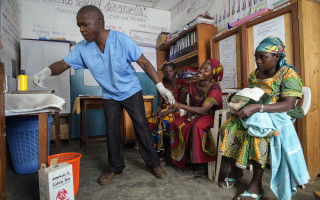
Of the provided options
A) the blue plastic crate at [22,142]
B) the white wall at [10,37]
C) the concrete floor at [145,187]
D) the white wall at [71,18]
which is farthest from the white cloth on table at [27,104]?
the white wall at [71,18]

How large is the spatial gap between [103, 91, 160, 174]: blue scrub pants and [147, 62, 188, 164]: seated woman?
342 mm

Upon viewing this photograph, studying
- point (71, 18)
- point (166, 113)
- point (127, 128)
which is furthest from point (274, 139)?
point (71, 18)

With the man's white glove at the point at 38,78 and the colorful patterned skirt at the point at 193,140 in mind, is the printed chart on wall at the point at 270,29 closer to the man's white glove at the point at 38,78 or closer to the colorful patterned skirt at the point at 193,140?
the colorful patterned skirt at the point at 193,140

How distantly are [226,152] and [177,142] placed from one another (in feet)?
1.63

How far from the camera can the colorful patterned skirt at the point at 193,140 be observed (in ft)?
4.84

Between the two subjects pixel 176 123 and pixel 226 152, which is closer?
pixel 226 152

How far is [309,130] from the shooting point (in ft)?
4.58

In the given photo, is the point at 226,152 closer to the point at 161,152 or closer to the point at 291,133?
the point at 291,133

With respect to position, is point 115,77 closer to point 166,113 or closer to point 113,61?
point 113,61

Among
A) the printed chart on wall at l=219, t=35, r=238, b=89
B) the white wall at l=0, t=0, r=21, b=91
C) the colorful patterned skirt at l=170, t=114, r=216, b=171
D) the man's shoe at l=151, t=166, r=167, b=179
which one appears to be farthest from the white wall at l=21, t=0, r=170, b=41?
the man's shoe at l=151, t=166, r=167, b=179

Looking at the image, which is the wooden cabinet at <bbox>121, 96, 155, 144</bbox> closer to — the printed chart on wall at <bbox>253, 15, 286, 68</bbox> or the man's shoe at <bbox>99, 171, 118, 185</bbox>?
the man's shoe at <bbox>99, 171, 118, 185</bbox>

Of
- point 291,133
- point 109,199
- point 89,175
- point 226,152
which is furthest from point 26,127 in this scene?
point 291,133

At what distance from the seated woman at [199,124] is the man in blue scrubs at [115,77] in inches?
8.7

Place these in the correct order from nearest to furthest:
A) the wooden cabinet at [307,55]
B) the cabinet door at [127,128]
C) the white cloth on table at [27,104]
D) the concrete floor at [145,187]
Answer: the white cloth on table at [27,104]
the concrete floor at [145,187]
the wooden cabinet at [307,55]
the cabinet door at [127,128]
